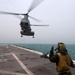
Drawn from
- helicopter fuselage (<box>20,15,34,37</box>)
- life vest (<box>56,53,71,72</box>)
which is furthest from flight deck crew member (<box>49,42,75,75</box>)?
helicopter fuselage (<box>20,15,34,37</box>)

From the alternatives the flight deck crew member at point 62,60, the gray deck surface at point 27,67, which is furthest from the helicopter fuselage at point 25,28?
the flight deck crew member at point 62,60

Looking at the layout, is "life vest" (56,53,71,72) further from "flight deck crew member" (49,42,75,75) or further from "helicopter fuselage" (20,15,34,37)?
"helicopter fuselage" (20,15,34,37)

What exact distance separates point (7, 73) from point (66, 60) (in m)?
9.11

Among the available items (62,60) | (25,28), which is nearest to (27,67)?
(62,60)

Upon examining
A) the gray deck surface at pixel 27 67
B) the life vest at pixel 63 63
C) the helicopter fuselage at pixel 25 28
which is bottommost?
the gray deck surface at pixel 27 67

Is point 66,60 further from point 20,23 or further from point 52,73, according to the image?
point 20,23

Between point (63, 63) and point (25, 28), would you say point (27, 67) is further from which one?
point (25, 28)

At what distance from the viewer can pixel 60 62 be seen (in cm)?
719

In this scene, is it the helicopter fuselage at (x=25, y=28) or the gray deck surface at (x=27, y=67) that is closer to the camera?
the gray deck surface at (x=27, y=67)

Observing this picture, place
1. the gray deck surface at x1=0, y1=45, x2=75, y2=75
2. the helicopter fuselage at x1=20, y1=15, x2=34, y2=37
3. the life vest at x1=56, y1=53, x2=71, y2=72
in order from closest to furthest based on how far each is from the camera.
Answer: the life vest at x1=56, y1=53, x2=71, y2=72 < the gray deck surface at x1=0, y1=45, x2=75, y2=75 < the helicopter fuselage at x1=20, y1=15, x2=34, y2=37

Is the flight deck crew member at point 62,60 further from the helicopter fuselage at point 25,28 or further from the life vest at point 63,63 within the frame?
the helicopter fuselage at point 25,28

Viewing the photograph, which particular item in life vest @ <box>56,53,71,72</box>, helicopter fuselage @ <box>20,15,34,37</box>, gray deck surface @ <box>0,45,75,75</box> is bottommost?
gray deck surface @ <box>0,45,75,75</box>

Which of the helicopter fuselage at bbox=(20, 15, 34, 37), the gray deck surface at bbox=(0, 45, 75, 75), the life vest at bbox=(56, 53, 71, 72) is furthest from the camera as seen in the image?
the helicopter fuselage at bbox=(20, 15, 34, 37)

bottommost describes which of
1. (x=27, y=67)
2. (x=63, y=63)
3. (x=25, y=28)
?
(x=27, y=67)
